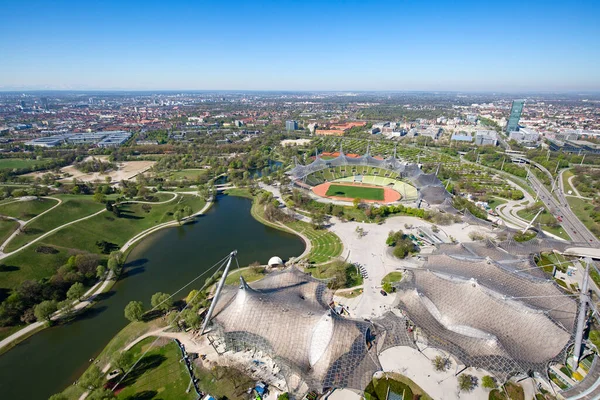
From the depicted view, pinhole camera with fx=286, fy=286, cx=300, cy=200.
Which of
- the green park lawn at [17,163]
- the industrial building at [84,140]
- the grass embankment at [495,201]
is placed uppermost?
the industrial building at [84,140]

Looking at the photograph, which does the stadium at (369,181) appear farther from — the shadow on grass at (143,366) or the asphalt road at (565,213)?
the shadow on grass at (143,366)

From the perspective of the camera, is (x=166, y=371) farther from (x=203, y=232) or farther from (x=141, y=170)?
(x=141, y=170)

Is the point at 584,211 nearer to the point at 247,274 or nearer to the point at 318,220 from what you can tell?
the point at 318,220

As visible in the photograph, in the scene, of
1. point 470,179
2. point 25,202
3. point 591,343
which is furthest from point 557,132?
point 25,202

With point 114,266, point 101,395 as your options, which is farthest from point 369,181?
point 101,395

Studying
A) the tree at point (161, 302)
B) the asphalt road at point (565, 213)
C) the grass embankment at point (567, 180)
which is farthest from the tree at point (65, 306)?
the grass embankment at point (567, 180)

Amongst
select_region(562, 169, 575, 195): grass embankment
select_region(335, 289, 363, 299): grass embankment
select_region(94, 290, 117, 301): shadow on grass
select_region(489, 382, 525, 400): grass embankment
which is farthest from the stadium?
select_region(94, 290, 117, 301): shadow on grass
